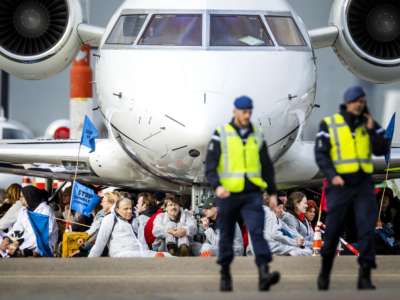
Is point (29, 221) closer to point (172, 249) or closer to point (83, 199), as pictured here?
point (172, 249)

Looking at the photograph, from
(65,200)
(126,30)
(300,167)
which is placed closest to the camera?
(126,30)

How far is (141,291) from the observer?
12.2 m

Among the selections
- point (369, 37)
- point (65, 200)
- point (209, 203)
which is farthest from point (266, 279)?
point (65, 200)

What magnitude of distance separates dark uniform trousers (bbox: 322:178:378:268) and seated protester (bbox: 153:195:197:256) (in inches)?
181

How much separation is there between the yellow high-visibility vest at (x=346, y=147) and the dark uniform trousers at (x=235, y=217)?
0.84 m

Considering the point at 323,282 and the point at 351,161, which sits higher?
the point at 351,161

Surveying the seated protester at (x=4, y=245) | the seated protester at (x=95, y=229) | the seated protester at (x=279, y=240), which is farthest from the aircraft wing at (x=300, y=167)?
the seated protester at (x=4, y=245)

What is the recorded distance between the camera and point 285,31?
17750 mm

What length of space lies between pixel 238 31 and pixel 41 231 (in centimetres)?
382

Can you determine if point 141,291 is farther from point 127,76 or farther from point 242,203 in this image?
point 127,76

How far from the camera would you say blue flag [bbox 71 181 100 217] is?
65.4ft

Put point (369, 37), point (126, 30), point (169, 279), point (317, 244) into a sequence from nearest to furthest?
point (169, 279) < point (317, 244) < point (126, 30) < point (369, 37)

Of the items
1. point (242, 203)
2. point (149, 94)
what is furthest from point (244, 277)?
point (149, 94)

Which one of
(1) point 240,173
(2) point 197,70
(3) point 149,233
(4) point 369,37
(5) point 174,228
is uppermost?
(4) point 369,37
